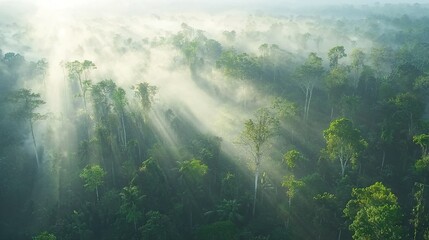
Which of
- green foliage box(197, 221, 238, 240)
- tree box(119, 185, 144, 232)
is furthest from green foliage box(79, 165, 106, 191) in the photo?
green foliage box(197, 221, 238, 240)

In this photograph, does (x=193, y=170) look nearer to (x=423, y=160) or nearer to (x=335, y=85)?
(x=423, y=160)

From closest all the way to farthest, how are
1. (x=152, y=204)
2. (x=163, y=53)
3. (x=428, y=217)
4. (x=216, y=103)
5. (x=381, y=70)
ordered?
(x=428, y=217)
(x=152, y=204)
(x=216, y=103)
(x=381, y=70)
(x=163, y=53)

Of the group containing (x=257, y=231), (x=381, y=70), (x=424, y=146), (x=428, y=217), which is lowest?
(x=257, y=231)

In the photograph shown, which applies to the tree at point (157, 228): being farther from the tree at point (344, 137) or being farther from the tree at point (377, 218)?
the tree at point (344, 137)

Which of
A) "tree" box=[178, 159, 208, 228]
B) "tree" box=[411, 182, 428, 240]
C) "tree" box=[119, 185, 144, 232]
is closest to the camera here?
"tree" box=[411, 182, 428, 240]

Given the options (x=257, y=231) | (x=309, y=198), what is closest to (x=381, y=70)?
(x=309, y=198)

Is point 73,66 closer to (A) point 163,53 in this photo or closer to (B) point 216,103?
(B) point 216,103

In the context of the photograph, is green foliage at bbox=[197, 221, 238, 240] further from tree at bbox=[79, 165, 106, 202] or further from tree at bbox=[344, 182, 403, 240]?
tree at bbox=[79, 165, 106, 202]

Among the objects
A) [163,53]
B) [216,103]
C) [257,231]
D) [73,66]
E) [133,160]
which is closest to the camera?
[257,231]

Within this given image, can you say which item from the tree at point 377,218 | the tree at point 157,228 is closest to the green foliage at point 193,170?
the tree at point 157,228
